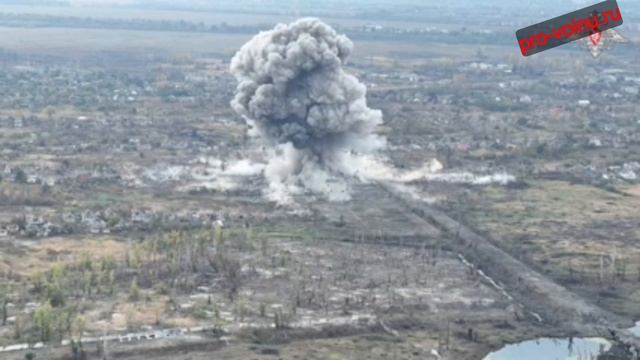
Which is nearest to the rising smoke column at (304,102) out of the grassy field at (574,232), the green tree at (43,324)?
the grassy field at (574,232)

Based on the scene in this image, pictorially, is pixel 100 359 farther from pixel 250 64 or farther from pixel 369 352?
pixel 250 64

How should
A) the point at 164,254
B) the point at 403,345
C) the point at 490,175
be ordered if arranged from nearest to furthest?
the point at 403,345 < the point at 164,254 < the point at 490,175

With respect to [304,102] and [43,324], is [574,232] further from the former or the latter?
[43,324]

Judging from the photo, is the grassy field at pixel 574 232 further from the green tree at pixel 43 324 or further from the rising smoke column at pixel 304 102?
the green tree at pixel 43 324

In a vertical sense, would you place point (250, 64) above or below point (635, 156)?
above

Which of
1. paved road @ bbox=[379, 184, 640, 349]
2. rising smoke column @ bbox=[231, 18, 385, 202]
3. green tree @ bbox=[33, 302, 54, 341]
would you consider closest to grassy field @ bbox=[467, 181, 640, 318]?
paved road @ bbox=[379, 184, 640, 349]

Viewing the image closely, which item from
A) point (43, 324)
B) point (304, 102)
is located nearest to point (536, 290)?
point (43, 324)

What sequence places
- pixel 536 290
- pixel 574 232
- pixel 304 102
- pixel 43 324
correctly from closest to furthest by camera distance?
1. pixel 43 324
2. pixel 536 290
3. pixel 574 232
4. pixel 304 102

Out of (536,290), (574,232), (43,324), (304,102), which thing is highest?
(304,102)

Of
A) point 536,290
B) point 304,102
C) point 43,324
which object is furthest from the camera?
point 304,102

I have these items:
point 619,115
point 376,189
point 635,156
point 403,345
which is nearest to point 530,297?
point 403,345
